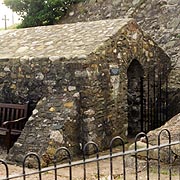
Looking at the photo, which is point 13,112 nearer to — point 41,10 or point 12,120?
point 12,120

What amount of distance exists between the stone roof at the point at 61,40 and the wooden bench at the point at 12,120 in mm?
1054

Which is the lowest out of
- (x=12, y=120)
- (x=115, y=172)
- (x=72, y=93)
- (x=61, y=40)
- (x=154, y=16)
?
(x=115, y=172)

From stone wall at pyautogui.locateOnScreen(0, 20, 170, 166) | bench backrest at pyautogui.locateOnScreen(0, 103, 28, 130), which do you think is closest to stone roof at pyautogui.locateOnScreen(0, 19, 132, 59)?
stone wall at pyautogui.locateOnScreen(0, 20, 170, 166)

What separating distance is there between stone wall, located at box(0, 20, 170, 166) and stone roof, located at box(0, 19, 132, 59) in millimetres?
182

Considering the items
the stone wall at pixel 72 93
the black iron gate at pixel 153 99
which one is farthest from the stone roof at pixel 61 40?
the black iron gate at pixel 153 99

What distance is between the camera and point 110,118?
8.31 metres

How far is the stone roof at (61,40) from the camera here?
8.30 m

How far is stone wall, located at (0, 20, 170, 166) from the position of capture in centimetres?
748

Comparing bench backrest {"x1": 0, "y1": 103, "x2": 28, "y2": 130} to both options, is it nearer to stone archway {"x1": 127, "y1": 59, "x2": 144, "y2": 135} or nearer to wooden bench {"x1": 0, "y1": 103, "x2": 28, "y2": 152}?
wooden bench {"x1": 0, "y1": 103, "x2": 28, "y2": 152}

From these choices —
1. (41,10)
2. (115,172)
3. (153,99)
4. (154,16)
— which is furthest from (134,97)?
(41,10)

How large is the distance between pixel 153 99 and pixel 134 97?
1.43ft

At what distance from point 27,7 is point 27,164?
27.5 ft

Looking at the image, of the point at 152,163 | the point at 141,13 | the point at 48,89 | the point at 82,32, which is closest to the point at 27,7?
the point at 141,13

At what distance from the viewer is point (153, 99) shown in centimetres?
964
